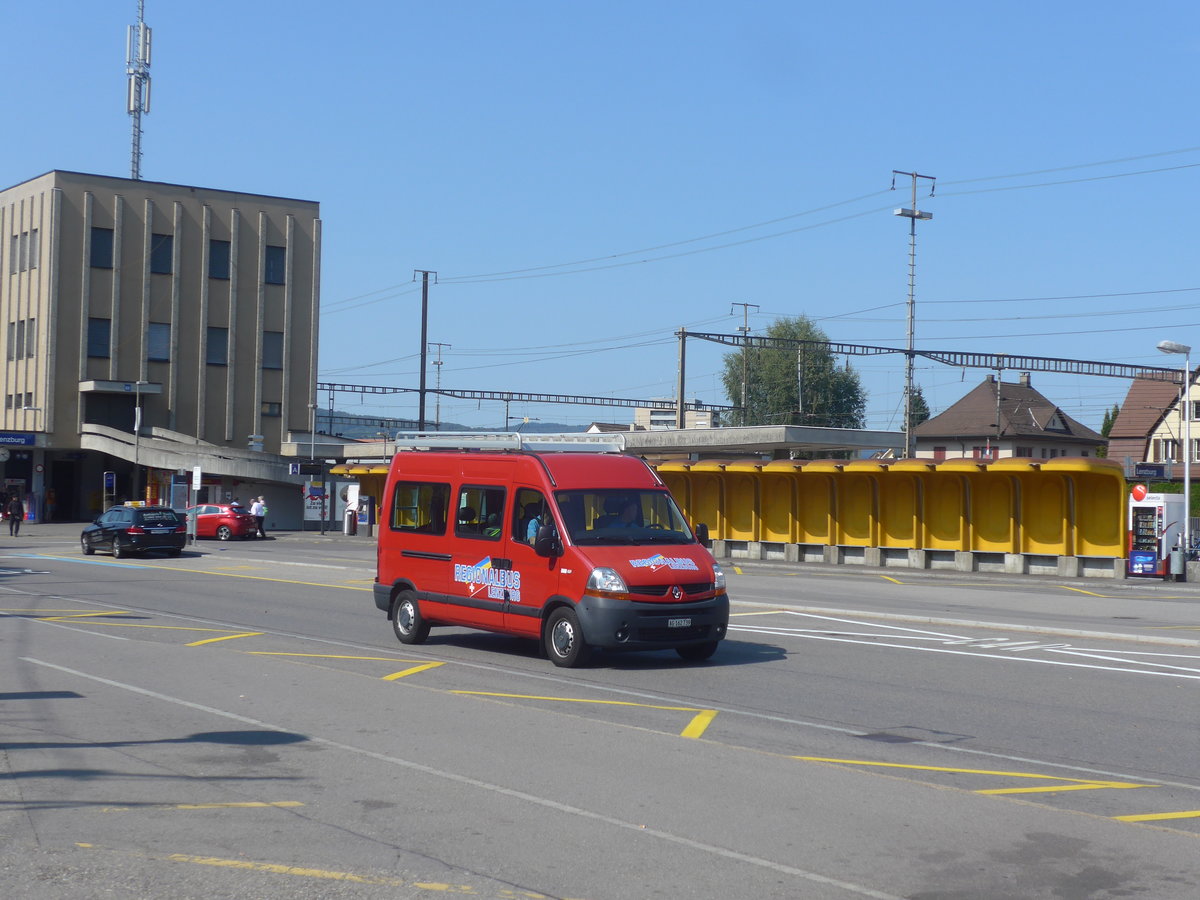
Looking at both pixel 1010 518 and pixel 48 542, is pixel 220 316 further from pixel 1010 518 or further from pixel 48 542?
pixel 1010 518

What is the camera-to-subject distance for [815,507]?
3906 cm

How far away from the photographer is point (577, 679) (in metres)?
13.4

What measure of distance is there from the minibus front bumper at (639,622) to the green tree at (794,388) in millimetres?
88244

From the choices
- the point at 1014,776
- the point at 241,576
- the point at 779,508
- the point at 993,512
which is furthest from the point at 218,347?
the point at 1014,776

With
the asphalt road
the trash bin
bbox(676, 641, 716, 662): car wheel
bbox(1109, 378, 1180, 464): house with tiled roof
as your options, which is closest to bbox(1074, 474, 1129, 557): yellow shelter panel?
the trash bin

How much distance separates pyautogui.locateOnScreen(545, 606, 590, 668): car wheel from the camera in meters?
13.9

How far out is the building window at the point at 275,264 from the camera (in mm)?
73875

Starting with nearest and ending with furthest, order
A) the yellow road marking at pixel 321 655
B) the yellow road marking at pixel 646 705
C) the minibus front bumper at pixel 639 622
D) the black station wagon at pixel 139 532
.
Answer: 1. the yellow road marking at pixel 646 705
2. the minibus front bumper at pixel 639 622
3. the yellow road marking at pixel 321 655
4. the black station wagon at pixel 139 532

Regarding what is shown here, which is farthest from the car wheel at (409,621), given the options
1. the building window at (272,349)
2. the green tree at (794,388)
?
the green tree at (794,388)

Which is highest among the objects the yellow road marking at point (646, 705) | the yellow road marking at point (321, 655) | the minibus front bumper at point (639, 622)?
the minibus front bumper at point (639, 622)

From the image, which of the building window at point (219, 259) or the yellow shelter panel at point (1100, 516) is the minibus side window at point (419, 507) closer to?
the yellow shelter panel at point (1100, 516)

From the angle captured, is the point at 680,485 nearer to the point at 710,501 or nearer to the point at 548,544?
the point at 710,501

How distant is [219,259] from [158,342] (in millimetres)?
5817

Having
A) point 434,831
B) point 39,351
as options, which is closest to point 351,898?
point 434,831
